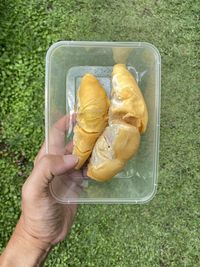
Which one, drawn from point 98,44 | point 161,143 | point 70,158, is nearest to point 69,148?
point 70,158

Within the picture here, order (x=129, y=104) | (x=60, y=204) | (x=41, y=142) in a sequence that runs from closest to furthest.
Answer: (x=129, y=104) < (x=60, y=204) < (x=41, y=142)

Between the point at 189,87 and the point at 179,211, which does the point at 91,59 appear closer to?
the point at 189,87

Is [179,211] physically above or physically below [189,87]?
below

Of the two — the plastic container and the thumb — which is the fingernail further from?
the plastic container

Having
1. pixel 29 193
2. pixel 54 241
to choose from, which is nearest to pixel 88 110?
pixel 29 193

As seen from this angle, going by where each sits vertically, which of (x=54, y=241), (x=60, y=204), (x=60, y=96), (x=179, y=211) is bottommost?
(x=179, y=211)

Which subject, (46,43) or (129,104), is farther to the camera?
(46,43)

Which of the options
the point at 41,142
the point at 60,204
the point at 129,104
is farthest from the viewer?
the point at 41,142
